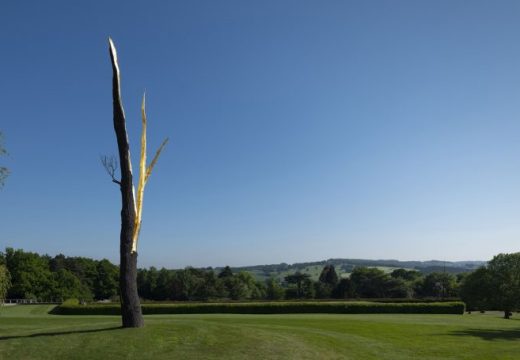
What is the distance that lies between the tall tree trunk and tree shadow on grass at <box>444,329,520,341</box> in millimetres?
18528

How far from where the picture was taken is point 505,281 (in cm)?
5000

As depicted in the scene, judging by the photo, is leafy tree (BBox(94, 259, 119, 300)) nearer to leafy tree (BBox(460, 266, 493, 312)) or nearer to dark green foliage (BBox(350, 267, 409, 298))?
dark green foliage (BBox(350, 267, 409, 298))

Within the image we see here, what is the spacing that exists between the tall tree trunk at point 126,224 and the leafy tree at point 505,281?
42.1 m

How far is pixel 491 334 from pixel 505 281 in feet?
85.1

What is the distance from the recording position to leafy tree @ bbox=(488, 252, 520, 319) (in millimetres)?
47125

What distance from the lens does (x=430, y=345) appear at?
21.9 m

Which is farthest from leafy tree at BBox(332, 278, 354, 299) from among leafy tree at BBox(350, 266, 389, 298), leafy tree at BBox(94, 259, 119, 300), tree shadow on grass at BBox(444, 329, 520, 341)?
tree shadow on grass at BBox(444, 329, 520, 341)

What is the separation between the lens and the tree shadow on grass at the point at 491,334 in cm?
2600

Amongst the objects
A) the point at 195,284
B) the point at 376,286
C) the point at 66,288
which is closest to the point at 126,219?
the point at 66,288

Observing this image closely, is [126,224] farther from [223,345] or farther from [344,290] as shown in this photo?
[344,290]

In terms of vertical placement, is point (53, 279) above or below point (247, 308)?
above

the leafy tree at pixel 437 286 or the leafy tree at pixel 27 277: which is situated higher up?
the leafy tree at pixel 27 277

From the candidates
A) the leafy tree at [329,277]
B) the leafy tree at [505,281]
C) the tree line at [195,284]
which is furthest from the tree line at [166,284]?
the leafy tree at [505,281]

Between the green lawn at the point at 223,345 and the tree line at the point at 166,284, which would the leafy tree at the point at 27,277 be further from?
the green lawn at the point at 223,345
